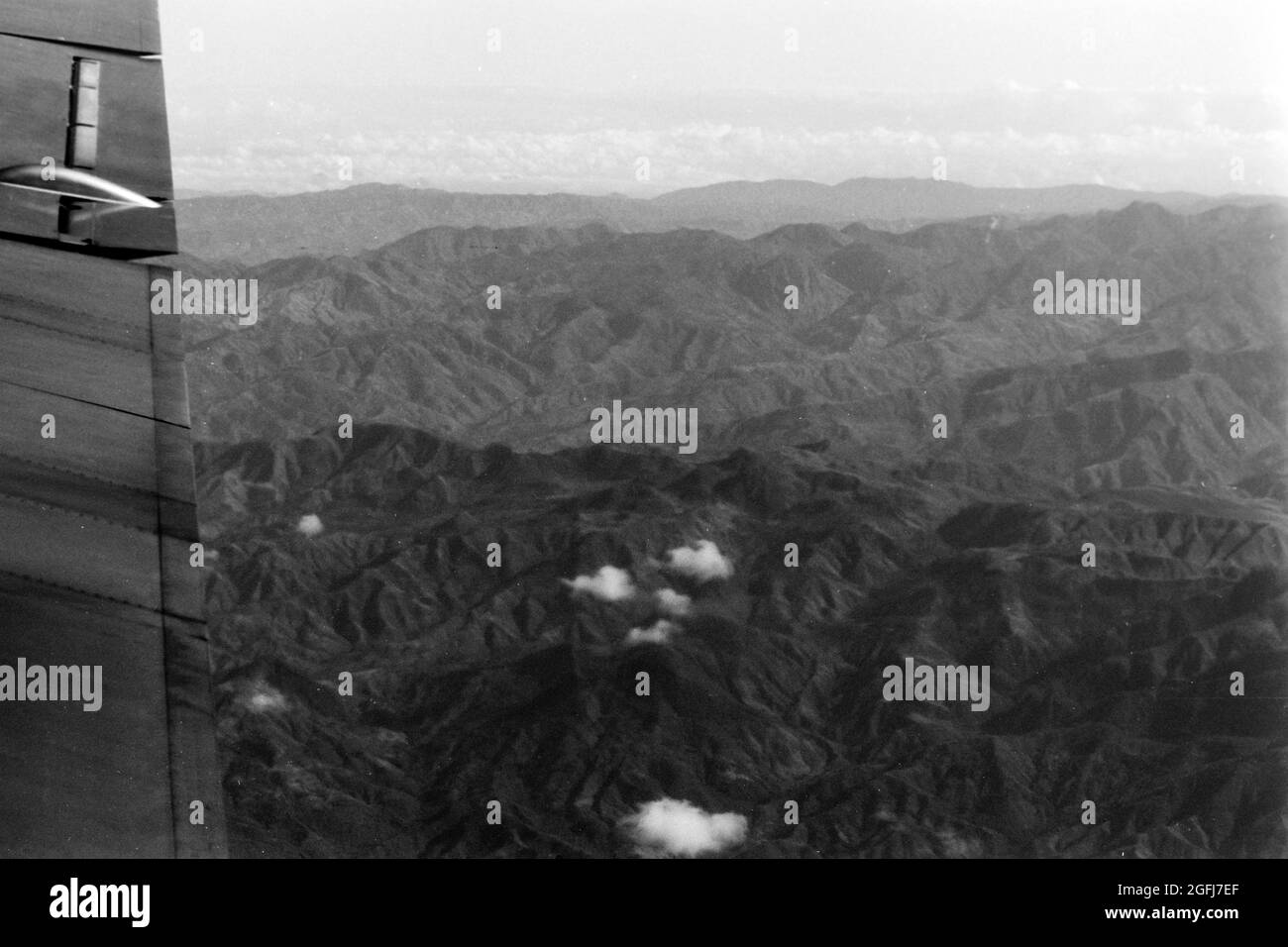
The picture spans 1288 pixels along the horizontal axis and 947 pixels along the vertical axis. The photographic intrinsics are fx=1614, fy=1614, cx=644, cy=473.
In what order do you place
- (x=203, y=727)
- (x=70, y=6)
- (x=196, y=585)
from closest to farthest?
1. (x=203, y=727)
2. (x=196, y=585)
3. (x=70, y=6)

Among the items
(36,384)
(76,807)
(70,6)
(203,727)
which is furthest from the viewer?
(70,6)

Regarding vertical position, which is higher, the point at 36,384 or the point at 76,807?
the point at 36,384

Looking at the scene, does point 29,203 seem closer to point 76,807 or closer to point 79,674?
point 79,674
